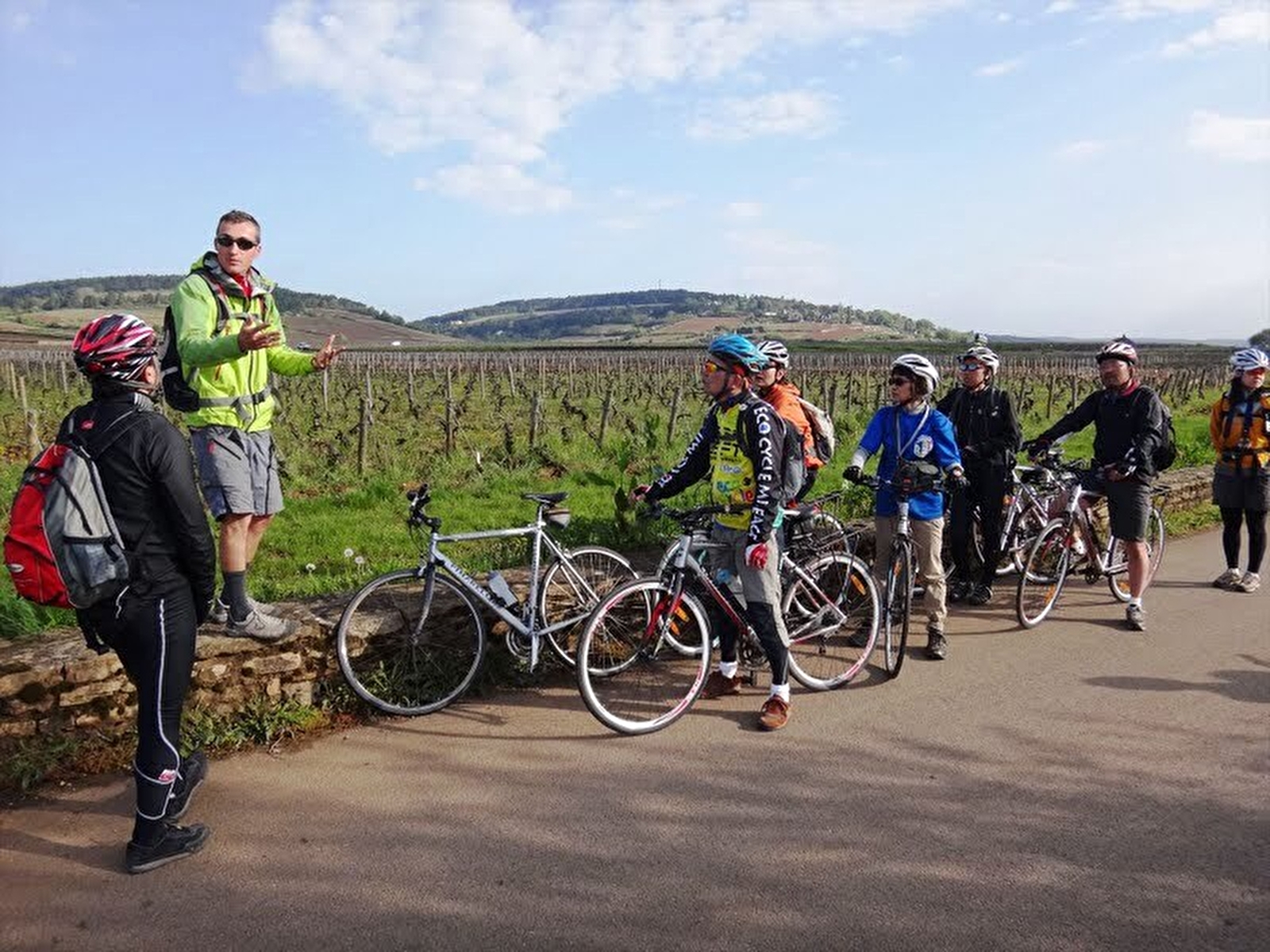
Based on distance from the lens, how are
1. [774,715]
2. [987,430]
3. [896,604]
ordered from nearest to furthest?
1. [774,715]
2. [896,604]
3. [987,430]

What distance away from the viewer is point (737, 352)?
4332 mm

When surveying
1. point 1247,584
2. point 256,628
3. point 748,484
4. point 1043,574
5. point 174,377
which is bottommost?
point 1247,584

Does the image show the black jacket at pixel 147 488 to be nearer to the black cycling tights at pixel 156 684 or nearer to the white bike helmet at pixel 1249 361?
the black cycling tights at pixel 156 684

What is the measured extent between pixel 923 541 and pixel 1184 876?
2.60 meters

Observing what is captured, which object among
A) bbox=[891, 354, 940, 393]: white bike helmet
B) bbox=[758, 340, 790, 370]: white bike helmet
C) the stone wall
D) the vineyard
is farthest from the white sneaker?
the stone wall

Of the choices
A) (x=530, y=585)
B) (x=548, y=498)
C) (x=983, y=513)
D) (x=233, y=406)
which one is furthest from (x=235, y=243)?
(x=983, y=513)

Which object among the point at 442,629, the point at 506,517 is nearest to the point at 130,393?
the point at 442,629

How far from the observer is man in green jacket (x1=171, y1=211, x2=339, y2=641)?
3.94 m

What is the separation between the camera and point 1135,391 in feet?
20.4

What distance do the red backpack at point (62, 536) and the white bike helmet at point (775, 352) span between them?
12.4 ft

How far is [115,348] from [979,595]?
6011mm

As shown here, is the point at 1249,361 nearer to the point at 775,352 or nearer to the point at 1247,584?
the point at 1247,584

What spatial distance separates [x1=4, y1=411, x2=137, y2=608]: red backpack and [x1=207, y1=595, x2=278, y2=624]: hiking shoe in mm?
1218

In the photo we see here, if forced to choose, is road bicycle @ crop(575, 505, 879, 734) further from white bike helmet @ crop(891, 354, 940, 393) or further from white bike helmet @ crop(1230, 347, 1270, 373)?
white bike helmet @ crop(1230, 347, 1270, 373)
